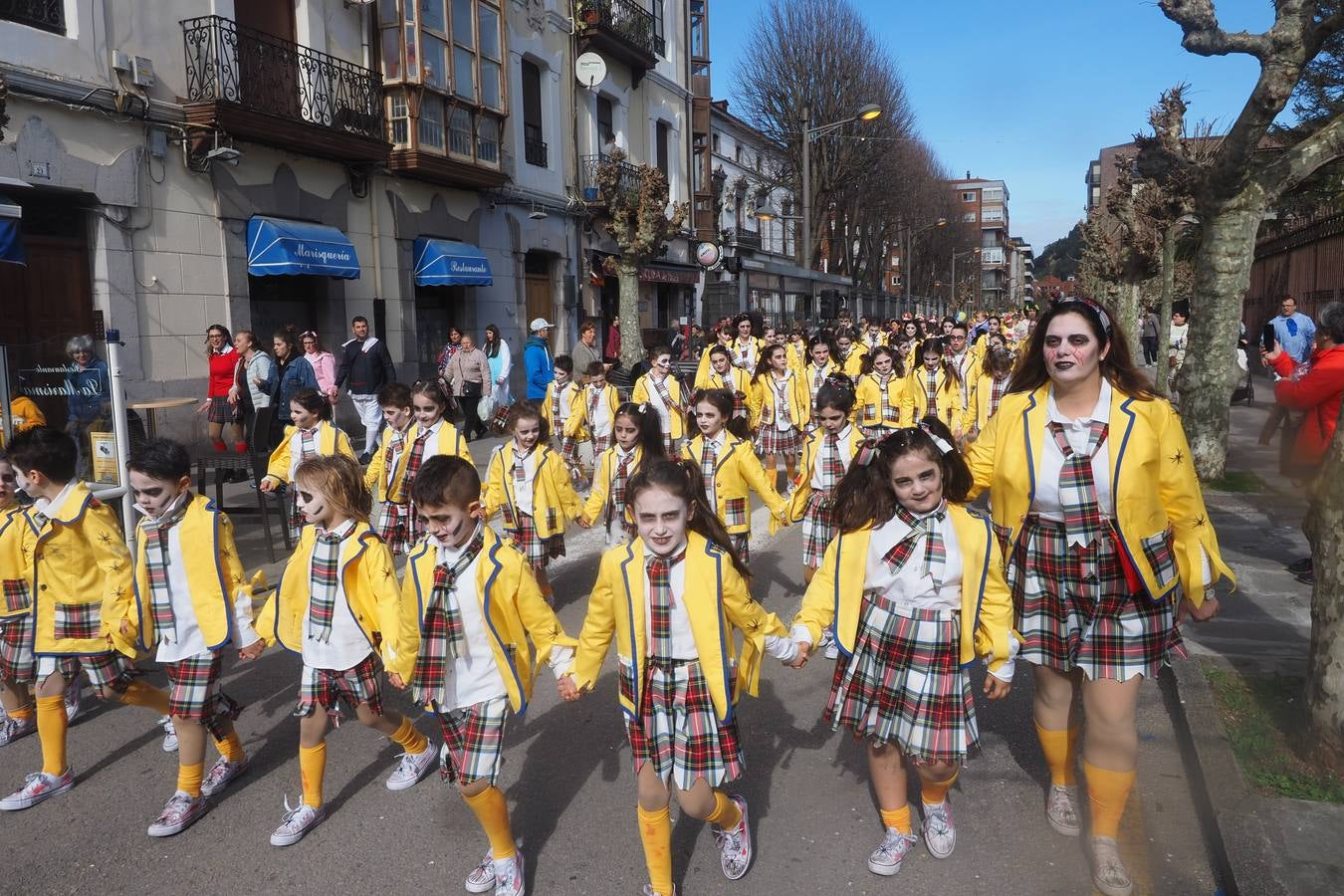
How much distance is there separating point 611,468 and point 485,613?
8.71 ft

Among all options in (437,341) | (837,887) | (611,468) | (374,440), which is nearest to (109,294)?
(374,440)

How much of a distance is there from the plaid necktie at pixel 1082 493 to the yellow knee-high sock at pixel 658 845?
1.52 meters

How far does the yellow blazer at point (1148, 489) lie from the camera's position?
9.68 ft

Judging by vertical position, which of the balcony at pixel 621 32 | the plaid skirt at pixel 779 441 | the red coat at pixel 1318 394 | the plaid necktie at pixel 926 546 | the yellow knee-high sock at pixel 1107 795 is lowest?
the yellow knee-high sock at pixel 1107 795

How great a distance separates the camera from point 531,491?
566 centimetres

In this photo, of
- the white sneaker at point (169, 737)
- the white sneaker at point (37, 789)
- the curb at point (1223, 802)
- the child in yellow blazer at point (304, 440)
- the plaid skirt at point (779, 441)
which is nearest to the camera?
the curb at point (1223, 802)

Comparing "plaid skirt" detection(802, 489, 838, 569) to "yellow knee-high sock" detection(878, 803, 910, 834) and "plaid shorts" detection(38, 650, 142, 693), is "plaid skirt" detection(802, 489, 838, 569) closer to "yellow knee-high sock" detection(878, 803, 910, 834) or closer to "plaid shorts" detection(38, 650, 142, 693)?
"yellow knee-high sock" detection(878, 803, 910, 834)

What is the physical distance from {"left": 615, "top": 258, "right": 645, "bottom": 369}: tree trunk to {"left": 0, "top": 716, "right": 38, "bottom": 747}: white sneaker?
14814mm

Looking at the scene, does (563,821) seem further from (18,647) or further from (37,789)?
(18,647)

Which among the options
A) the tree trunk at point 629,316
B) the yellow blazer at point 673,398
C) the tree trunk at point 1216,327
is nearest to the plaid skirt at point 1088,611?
the yellow blazer at point 673,398

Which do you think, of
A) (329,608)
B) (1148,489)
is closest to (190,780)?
(329,608)

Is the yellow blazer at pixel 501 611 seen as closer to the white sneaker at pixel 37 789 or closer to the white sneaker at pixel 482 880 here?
the white sneaker at pixel 482 880

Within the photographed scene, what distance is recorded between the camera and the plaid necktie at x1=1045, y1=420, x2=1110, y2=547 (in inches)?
119

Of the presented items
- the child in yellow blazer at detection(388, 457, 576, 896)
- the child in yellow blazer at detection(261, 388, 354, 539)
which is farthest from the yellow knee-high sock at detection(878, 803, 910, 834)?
the child in yellow blazer at detection(261, 388, 354, 539)
